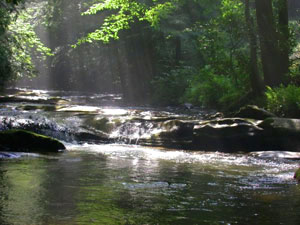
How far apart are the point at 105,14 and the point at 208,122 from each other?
22392mm

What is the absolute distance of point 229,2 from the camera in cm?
2050

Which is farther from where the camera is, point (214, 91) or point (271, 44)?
point (214, 91)

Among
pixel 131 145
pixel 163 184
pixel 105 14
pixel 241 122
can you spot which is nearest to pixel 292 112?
pixel 241 122

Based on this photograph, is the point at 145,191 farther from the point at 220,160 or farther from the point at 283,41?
the point at 283,41

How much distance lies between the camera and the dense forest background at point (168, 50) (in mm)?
17906

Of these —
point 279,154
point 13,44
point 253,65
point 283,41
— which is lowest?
point 279,154

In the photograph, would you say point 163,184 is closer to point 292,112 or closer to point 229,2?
point 292,112

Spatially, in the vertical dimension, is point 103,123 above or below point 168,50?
below

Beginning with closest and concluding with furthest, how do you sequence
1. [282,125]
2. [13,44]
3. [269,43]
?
1. [282,125]
2. [269,43]
3. [13,44]

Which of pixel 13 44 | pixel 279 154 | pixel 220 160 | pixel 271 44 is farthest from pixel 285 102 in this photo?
pixel 13 44

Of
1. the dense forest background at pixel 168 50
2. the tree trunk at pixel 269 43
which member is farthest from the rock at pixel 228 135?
the tree trunk at pixel 269 43

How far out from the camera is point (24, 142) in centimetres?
1115

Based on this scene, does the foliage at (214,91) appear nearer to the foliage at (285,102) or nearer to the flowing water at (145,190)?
the foliage at (285,102)

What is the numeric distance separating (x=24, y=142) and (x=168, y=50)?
24675 millimetres
